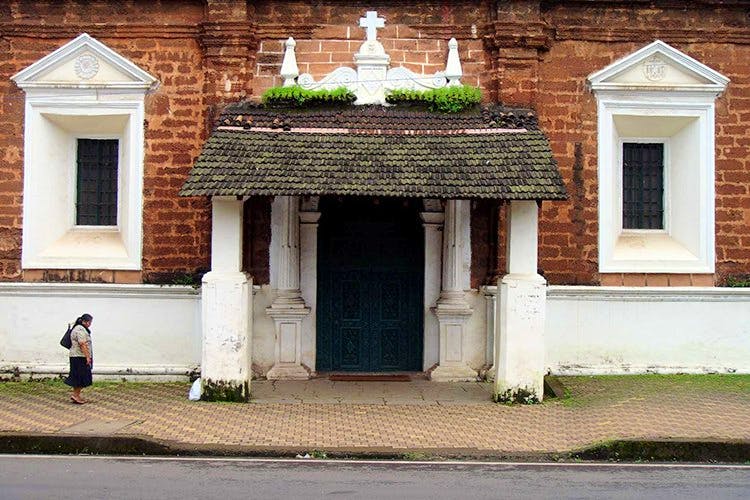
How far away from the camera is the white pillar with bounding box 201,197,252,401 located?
41.1 feet

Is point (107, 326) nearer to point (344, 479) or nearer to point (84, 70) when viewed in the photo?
point (84, 70)

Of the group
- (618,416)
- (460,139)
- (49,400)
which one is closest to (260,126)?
(460,139)

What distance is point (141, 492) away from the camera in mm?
8000

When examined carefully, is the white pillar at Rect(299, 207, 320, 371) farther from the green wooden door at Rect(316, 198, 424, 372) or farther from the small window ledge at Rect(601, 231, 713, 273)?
the small window ledge at Rect(601, 231, 713, 273)

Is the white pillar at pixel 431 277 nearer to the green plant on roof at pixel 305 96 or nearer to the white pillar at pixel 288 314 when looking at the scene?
the white pillar at pixel 288 314

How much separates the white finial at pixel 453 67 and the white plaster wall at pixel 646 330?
3579 mm

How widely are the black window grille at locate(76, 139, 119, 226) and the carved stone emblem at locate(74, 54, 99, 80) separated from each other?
3.64ft

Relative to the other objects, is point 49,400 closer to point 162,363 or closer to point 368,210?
point 162,363

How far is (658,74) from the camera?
47.7 ft

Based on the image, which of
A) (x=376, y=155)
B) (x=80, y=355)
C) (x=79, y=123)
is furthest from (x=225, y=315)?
(x=79, y=123)

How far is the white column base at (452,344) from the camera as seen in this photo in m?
14.3

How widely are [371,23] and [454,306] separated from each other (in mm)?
4651

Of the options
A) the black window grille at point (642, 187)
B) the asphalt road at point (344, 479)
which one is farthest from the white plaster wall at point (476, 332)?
the asphalt road at point (344, 479)

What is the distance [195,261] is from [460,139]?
A: 460 cm
